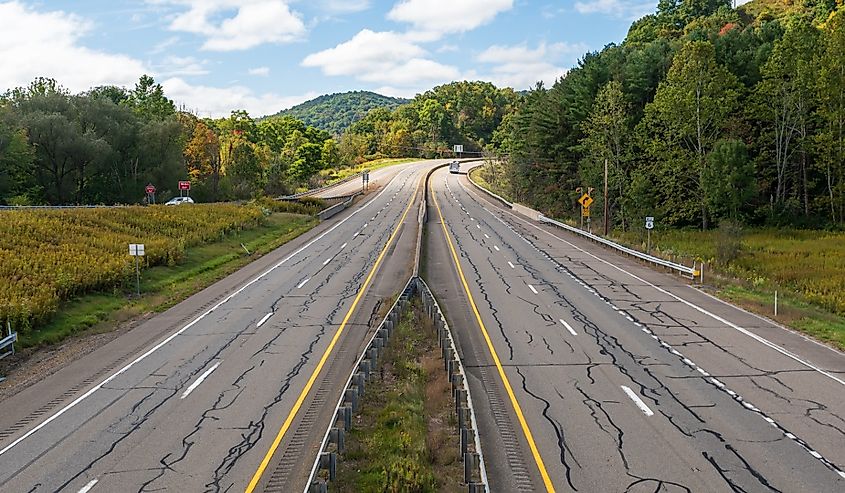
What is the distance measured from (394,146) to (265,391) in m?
175

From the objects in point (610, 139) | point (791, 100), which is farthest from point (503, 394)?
point (610, 139)

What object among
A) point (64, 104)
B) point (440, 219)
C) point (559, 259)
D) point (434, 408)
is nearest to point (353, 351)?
point (434, 408)

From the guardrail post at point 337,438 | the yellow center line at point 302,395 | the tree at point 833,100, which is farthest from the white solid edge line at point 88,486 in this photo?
the tree at point 833,100

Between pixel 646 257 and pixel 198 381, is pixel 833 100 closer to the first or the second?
pixel 646 257

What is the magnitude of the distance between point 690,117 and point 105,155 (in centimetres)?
5135

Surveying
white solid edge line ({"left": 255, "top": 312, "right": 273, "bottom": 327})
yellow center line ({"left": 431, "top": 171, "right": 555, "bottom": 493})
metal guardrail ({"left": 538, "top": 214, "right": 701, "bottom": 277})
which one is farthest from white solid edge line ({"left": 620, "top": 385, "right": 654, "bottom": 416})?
metal guardrail ({"left": 538, "top": 214, "right": 701, "bottom": 277})

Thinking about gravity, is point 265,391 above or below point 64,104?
below

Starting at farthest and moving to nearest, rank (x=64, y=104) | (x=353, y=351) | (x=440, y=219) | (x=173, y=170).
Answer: (x=173, y=170)
(x=64, y=104)
(x=440, y=219)
(x=353, y=351)

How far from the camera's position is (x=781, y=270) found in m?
37.2

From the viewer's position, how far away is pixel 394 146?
7441 inches

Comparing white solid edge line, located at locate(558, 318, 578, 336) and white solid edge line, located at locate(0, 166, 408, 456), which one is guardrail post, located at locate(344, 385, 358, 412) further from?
white solid edge line, located at locate(558, 318, 578, 336)

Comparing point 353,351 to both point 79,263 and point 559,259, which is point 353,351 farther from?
point 559,259

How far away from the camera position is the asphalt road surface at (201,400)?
40.6ft

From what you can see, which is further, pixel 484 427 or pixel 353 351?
pixel 353 351
